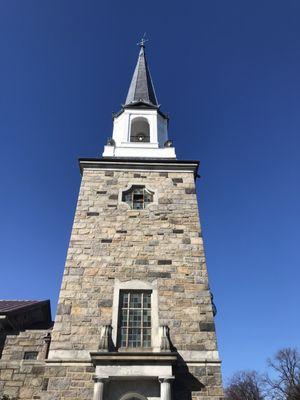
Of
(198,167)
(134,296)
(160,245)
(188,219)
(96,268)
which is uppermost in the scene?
(198,167)

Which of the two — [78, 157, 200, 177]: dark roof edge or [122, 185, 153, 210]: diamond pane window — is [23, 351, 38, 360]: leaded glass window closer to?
[122, 185, 153, 210]: diamond pane window

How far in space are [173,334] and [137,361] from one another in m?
1.14

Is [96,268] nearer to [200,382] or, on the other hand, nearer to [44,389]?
[44,389]

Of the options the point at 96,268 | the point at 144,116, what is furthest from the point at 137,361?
the point at 144,116

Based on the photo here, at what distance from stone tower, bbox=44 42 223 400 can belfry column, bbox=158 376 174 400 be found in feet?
0.06

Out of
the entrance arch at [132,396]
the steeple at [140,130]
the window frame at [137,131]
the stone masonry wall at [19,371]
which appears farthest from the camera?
the window frame at [137,131]

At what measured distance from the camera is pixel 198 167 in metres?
12.6

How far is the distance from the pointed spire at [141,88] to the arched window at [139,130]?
3.56ft

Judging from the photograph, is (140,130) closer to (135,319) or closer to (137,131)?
(137,131)

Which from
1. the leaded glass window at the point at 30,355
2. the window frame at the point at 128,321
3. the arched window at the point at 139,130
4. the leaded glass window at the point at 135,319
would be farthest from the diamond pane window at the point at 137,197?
the leaded glass window at the point at 30,355

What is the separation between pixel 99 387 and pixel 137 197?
598 centimetres

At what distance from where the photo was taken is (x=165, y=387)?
7359mm

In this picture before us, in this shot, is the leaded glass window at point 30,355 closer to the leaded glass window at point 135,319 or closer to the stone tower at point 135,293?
the stone tower at point 135,293

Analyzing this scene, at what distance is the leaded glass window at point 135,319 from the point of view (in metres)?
8.34
